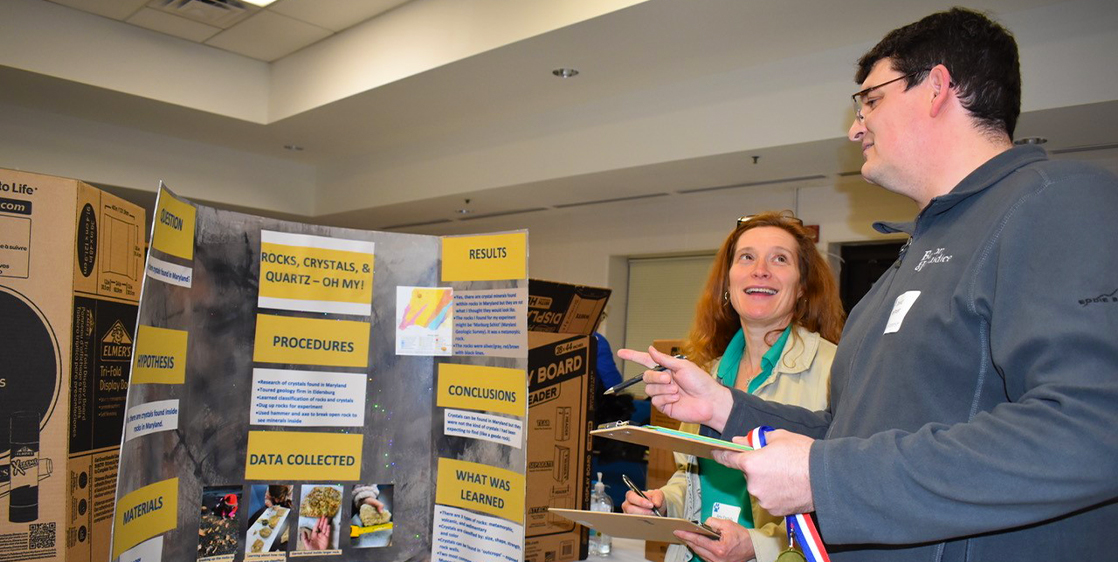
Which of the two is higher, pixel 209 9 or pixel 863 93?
pixel 209 9

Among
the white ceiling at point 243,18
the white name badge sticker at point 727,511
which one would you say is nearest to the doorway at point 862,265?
the white ceiling at point 243,18

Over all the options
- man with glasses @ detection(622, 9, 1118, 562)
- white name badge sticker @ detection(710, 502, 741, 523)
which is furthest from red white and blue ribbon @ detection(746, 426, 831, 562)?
white name badge sticker @ detection(710, 502, 741, 523)

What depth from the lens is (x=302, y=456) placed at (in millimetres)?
1709

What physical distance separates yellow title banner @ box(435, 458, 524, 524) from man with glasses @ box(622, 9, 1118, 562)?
72cm

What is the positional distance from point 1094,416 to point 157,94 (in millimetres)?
6295

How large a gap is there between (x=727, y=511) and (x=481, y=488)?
0.67m

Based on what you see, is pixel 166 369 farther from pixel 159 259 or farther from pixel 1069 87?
pixel 1069 87

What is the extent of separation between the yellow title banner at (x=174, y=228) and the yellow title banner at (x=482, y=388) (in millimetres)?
591

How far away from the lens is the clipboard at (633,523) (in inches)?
58.6

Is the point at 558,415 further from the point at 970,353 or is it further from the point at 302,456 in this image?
the point at 970,353

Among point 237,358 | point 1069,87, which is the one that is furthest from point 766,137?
point 237,358

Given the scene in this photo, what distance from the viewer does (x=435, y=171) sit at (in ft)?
21.9

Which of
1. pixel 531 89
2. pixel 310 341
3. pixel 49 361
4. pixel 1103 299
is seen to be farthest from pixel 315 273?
pixel 531 89

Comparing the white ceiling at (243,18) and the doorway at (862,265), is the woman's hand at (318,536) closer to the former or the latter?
the white ceiling at (243,18)
